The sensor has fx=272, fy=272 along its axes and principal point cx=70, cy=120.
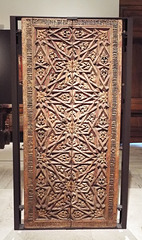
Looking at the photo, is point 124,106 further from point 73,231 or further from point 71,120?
point 73,231

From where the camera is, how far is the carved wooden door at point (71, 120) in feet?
6.16

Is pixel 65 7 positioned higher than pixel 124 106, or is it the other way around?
pixel 65 7

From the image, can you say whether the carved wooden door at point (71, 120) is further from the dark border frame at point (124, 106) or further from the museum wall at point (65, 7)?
the museum wall at point (65, 7)

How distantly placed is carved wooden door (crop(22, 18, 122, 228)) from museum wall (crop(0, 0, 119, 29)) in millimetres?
3215

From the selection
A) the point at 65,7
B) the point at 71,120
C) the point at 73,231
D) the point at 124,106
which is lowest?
the point at 73,231

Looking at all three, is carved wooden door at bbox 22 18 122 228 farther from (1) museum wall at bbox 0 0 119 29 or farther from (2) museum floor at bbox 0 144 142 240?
(1) museum wall at bbox 0 0 119 29

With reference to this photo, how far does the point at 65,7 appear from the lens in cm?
484

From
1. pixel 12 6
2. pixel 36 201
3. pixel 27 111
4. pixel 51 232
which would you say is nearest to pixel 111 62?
pixel 27 111

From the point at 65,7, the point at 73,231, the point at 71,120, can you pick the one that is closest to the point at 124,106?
the point at 71,120

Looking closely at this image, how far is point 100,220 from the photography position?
6.86ft

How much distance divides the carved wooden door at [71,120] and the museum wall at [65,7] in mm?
3215

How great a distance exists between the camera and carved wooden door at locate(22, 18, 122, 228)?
1877 mm

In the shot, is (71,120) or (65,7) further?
(65,7)

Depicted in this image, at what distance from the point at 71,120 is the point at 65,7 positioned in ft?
11.5
